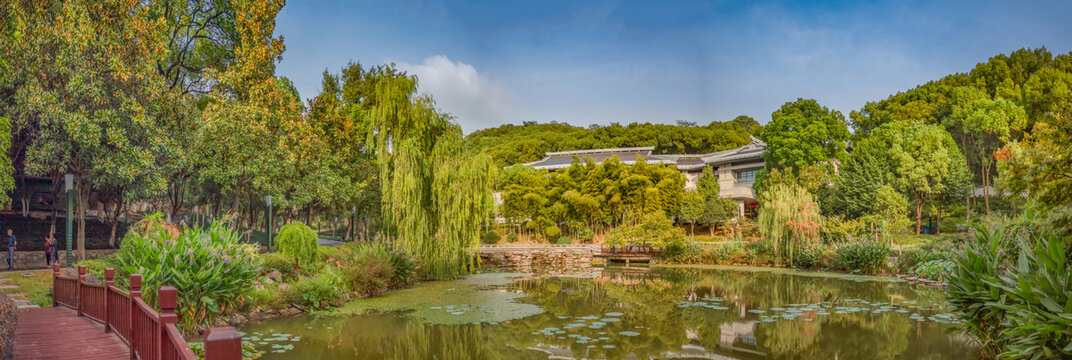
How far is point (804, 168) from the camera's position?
32.9 metres

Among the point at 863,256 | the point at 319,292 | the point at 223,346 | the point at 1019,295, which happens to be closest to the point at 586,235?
the point at 863,256

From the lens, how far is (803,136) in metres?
33.9

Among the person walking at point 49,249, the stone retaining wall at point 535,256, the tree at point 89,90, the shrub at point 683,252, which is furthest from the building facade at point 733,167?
the person walking at point 49,249

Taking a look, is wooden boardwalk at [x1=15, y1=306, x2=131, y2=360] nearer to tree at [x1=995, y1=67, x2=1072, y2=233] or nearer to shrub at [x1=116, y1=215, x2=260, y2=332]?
shrub at [x1=116, y1=215, x2=260, y2=332]

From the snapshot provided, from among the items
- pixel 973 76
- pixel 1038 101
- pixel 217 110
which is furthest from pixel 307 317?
pixel 973 76

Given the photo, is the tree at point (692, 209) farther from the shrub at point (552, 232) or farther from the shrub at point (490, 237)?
the shrub at point (490, 237)

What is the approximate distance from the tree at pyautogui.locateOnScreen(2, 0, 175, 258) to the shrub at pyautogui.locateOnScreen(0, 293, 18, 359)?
1120cm

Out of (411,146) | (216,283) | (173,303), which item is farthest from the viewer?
(411,146)

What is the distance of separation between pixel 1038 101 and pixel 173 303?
37.0 metres

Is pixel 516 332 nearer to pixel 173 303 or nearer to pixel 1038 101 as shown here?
pixel 173 303

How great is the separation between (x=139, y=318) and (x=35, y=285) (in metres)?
9.98

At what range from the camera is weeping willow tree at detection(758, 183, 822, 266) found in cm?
2173

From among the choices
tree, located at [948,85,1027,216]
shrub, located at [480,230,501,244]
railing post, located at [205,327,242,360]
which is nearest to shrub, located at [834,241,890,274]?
tree, located at [948,85,1027,216]

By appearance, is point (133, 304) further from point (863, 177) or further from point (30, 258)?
point (863, 177)
